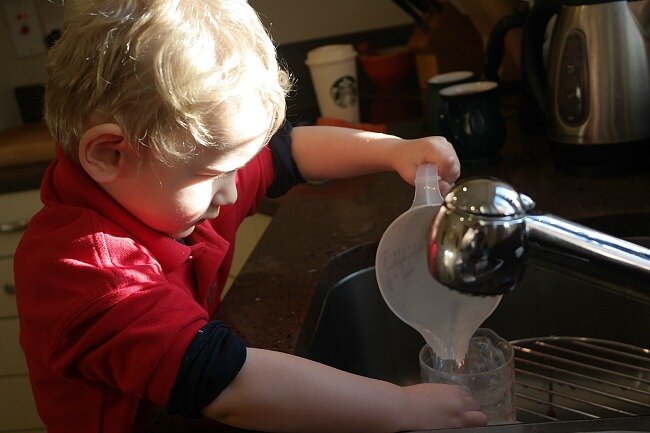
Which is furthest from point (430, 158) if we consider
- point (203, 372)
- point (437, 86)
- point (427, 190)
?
point (437, 86)

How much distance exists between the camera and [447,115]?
1210 millimetres

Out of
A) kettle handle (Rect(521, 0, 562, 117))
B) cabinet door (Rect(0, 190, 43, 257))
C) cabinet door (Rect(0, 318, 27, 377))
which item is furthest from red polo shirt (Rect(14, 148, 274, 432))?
cabinet door (Rect(0, 318, 27, 377))

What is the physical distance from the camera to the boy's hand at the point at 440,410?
0.66 meters

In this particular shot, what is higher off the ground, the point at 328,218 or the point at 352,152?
the point at 352,152

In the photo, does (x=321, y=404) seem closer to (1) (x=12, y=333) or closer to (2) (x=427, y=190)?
(2) (x=427, y=190)

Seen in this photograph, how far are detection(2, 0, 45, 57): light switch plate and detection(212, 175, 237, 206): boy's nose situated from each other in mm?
1462

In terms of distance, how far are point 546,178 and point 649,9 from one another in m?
0.25

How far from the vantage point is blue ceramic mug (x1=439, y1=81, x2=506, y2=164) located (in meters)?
1.19

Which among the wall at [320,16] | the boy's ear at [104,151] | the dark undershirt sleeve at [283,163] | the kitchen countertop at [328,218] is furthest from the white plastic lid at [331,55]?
the boy's ear at [104,151]

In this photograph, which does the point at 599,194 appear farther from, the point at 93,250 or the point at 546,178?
the point at 93,250

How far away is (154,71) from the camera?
2.26 ft

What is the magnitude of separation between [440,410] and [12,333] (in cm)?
146

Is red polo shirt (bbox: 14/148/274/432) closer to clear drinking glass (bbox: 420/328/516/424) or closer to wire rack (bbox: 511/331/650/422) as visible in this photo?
clear drinking glass (bbox: 420/328/516/424)

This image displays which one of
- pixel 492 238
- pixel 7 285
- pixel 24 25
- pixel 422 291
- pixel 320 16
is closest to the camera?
pixel 492 238
